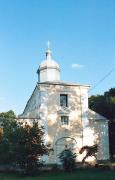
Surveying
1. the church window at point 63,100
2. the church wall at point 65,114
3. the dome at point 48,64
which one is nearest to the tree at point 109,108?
the church wall at point 65,114

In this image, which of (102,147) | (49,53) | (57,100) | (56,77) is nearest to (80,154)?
(102,147)

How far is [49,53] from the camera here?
4503cm

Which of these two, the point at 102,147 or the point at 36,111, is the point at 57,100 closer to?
the point at 36,111

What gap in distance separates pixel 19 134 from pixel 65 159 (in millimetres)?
5912

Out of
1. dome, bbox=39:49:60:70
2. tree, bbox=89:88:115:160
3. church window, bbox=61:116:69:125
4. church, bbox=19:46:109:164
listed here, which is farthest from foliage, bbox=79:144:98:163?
dome, bbox=39:49:60:70

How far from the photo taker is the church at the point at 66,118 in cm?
4022

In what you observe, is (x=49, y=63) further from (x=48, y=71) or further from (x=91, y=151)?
(x=91, y=151)

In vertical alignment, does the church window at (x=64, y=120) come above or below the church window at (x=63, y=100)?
below

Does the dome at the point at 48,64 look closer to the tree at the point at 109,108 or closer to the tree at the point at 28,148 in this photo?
the tree at the point at 109,108

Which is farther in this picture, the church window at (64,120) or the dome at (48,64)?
the dome at (48,64)

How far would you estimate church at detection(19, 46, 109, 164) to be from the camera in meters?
A: 40.2

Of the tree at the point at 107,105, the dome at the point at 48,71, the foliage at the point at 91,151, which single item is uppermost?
the dome at the point at 48,71

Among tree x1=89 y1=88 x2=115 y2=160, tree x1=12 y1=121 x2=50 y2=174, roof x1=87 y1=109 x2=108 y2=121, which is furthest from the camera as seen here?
tree x1=89 y1=88 x2=115 y2=160

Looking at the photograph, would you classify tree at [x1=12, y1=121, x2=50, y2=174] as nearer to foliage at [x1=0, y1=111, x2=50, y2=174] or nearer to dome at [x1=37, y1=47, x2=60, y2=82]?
foliage at [x1=0, y1=111, x2=50, y2=174]
